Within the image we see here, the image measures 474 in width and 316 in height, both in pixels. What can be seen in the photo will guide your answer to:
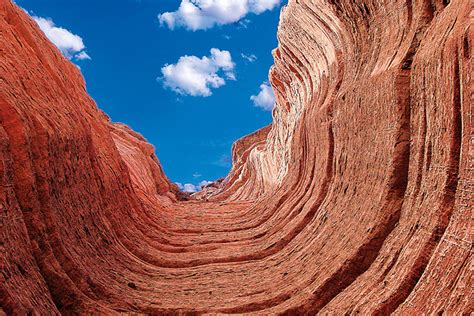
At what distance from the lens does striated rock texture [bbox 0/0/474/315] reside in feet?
22.0

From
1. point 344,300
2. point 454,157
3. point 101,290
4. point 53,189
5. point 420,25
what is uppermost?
point 420,25

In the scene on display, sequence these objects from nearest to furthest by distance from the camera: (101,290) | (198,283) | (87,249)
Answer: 1. (101,290)
2. (87,249)
3. (198,283)

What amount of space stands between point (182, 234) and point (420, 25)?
1096cm

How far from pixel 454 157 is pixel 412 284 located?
7.50ft

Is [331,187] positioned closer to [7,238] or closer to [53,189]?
[53,189]

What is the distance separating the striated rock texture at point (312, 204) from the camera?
6.70 metres

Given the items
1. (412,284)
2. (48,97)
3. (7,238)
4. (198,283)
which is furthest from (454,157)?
(48,97)

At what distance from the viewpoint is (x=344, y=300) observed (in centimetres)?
768

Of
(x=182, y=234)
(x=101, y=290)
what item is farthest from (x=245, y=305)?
(x=182, y=234)

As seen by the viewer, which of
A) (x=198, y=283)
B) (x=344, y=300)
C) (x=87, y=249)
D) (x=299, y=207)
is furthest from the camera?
(x=299, y=207)

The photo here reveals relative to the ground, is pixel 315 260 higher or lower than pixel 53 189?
lower

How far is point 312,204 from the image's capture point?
1256 cm

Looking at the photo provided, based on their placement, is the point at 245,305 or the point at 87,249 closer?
the point at 245,305

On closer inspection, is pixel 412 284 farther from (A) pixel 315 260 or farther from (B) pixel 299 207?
(B) pixel 299 207
